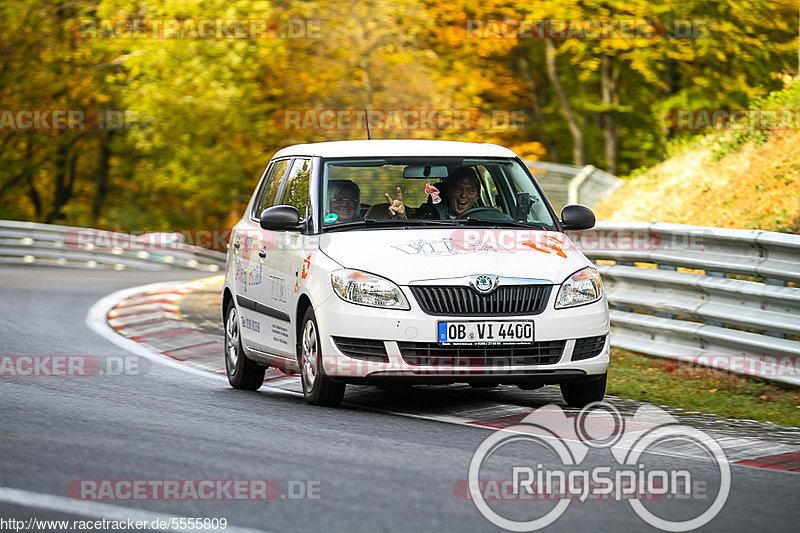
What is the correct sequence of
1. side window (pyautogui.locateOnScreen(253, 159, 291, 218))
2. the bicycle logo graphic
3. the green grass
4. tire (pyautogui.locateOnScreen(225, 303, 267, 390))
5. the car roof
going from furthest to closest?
side window (pyautogui.locateOnScreen(253, 159, 291, 218))
tire (pyautogui.locateOnScreen(225, 303, 267, 390))
the car roof
the green grass
the bicycle logo graphic

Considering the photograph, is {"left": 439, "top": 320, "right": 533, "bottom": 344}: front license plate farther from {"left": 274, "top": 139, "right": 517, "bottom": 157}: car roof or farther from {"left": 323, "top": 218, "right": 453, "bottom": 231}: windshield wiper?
{"left": 274, "top": 139, "right": 517, "bottom": 157}: car roof

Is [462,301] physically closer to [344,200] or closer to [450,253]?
[450,253]

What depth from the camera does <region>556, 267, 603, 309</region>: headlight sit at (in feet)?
28.9

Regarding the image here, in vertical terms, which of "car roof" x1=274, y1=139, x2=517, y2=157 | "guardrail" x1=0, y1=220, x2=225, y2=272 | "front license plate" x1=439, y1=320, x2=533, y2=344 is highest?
"car roof" x1=274, y1=139, x2=517, y2=157

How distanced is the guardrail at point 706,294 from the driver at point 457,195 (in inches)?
92.4

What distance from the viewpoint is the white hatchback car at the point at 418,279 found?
8.59 m

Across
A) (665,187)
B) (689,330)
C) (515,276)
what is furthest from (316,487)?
(665,187)

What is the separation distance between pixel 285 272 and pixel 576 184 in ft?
51.1

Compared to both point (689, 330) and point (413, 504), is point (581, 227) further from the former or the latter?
point (413, 504)

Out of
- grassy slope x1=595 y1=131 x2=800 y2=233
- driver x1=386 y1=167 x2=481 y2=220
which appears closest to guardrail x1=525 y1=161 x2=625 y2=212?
grassy slope x1=595 y1=131 x2=800 y2=233

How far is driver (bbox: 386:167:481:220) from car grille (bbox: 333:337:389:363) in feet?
4.74

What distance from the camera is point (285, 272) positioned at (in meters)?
9.66

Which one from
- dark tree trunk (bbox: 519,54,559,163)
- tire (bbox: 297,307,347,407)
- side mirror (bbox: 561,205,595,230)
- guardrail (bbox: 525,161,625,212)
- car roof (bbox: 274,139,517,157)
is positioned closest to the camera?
tire (bbox: 297,307,347,407)

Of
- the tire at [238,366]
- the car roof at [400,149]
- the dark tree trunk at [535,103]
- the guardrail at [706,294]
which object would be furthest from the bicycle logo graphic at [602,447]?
the dark tree trunk at [535,103]
